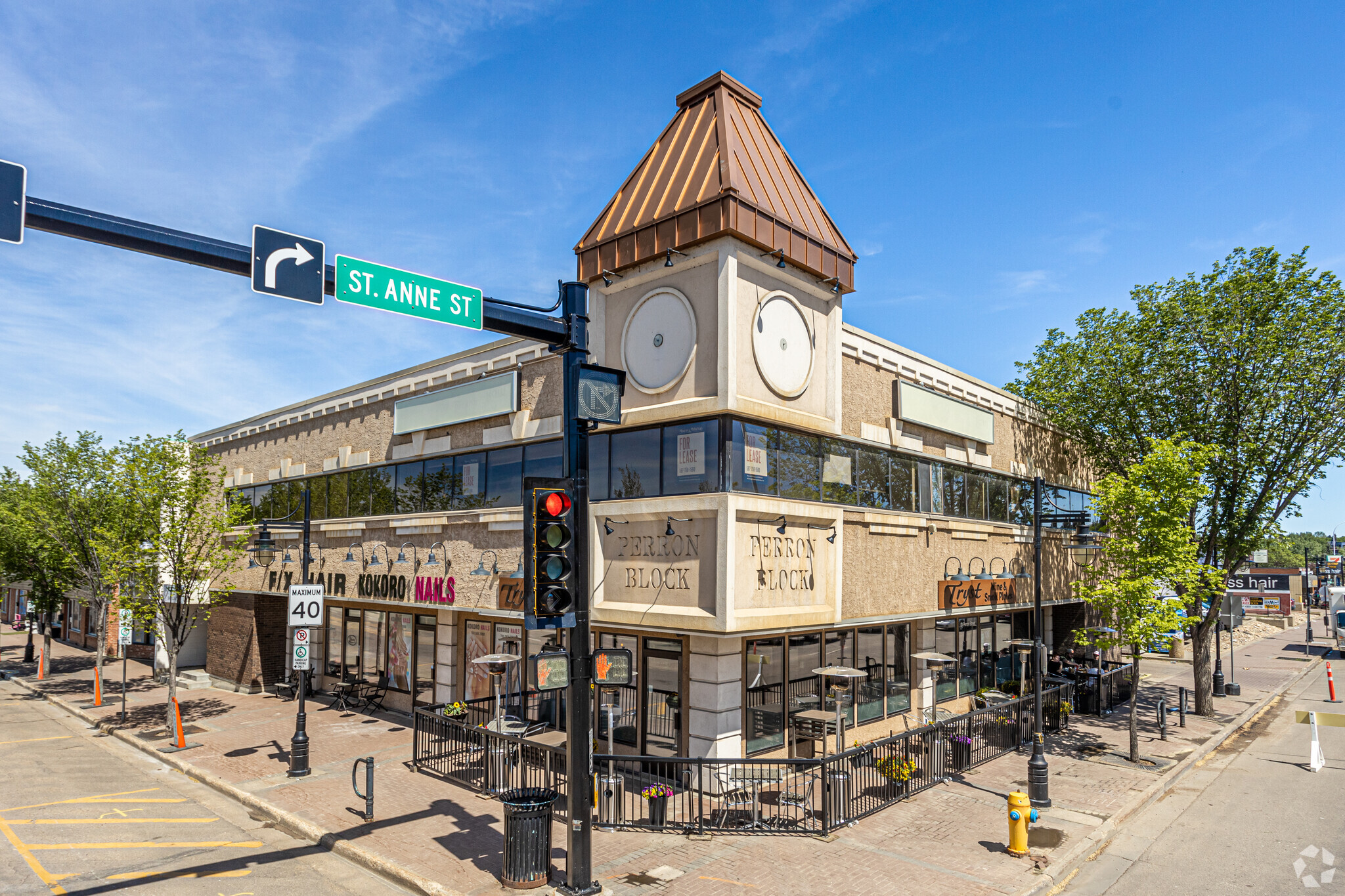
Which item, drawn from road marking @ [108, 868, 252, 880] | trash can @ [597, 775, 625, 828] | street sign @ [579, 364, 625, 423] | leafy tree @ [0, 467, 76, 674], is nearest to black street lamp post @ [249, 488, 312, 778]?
road marking @ [108, 868, 252, 880]

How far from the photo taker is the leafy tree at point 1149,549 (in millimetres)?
18688

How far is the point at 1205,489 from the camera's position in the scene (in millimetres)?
20328

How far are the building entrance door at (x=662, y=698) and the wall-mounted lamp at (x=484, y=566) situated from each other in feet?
14.2

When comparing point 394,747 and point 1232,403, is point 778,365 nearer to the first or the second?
point 394,747

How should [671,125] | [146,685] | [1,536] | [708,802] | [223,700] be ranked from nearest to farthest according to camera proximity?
[708,802], [671,125], [223,700], [146,685], [1,536]

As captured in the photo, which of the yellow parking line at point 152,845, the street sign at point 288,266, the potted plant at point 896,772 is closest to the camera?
the street sign at point 288,266

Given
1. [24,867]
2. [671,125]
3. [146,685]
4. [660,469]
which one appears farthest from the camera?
[146,685]

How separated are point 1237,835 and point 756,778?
8.22 m

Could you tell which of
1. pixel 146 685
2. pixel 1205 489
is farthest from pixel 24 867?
pixel 1205 489

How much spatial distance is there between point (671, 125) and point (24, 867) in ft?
58.1

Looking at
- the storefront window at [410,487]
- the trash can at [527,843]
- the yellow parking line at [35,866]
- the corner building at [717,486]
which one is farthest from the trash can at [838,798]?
the storefront window at [410,487]

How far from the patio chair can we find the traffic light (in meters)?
5.51

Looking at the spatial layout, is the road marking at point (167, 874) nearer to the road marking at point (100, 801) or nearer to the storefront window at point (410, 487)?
the road marking at point (100, 801)

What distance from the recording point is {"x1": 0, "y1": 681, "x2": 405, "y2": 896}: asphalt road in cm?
1086
